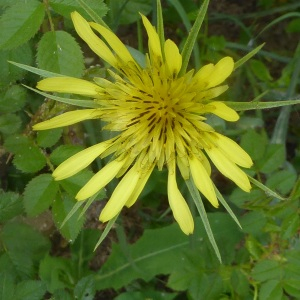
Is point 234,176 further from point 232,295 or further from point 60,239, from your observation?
point 60,239

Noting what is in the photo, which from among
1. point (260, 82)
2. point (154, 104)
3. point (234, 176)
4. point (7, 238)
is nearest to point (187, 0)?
point (260, 82)

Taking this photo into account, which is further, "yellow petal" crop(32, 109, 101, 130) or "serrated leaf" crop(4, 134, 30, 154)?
"serrated leaf" crop(4, 134, 30, 154)

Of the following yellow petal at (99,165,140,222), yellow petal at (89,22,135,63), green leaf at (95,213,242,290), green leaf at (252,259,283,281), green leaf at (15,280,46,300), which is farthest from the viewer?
green leaf at (95,213,242,290)

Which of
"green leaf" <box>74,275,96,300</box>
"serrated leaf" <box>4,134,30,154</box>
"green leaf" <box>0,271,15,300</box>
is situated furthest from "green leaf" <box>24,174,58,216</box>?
"green leaf" <box>74,275,96,300</box>

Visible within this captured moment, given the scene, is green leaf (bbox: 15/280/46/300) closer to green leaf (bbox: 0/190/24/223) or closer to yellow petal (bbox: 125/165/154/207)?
green leaf (bbox: 0/190/24/223)

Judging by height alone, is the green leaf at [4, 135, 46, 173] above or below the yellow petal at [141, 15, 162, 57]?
below

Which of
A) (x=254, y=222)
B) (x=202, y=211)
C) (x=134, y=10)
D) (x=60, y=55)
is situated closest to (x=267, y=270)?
(x=254, y=222)

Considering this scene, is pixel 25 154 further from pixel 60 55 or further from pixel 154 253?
pixel 154 253
